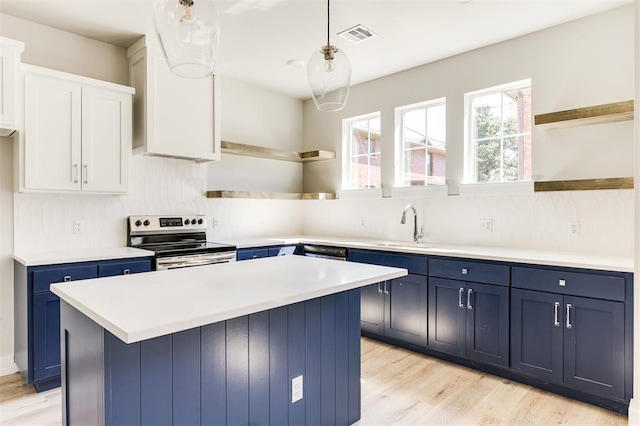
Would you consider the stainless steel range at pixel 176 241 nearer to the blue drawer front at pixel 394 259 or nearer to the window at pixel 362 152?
the blue drawer front at pixel 394 259

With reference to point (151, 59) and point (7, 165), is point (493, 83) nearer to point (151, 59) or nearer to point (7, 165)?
point (151, 59)

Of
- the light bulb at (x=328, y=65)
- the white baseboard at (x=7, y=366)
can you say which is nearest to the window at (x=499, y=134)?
the light bulb at (x=328, y=65)

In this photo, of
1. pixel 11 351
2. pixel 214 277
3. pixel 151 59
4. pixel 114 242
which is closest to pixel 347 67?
pixel 214 277

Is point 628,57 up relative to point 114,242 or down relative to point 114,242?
up

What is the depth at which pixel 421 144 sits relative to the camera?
3.99 m

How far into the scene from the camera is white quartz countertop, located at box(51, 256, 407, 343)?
122cm

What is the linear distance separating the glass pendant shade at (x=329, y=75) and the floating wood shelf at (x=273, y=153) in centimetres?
227

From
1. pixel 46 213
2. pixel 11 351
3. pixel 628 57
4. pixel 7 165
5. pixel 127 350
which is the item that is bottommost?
pixel 11 351

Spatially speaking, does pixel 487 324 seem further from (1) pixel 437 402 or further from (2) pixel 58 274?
(2) pixel 58 274

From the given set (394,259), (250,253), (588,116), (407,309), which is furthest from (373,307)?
(588,116)

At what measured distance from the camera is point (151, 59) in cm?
328

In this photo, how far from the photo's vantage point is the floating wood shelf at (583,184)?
254cm

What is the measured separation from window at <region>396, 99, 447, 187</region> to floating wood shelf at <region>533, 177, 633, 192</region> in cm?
103

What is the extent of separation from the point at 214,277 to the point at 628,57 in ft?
10.3
